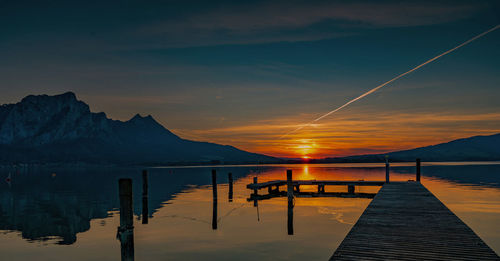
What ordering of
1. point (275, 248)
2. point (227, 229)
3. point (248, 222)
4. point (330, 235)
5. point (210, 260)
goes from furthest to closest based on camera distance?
1. point (248, 222)
2. point (227, 229)
3. point (330, 235)
4. point (275, 248)
5. point (210, 260)

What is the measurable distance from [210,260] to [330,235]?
27.5 ft

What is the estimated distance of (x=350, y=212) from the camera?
110 ft

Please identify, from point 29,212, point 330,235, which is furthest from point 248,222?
point 29,212

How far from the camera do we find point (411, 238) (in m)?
13.5

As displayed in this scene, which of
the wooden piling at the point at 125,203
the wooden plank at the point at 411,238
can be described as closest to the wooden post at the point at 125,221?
the wooden piling at the point at 125,203

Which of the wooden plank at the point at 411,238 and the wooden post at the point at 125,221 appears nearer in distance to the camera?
the wooden plank at the point at 411,238

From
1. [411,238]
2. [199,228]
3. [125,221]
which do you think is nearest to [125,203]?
[125,221]

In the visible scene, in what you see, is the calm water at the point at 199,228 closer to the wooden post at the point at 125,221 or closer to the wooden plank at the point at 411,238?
the wooden plank at the point at 411,238

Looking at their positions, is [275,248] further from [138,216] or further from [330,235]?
[138,216]

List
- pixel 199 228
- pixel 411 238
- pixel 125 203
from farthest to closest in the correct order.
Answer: pixel 199 228 → pixel 125 203 → pixel 411 238

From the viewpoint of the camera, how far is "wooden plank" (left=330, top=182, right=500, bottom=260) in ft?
37.3

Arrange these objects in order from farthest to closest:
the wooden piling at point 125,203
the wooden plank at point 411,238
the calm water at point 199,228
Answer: the calm water at point 199,228, the wooden piling at point 125,203, the wooden plank at point 411,238

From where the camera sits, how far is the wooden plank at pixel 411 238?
1136 cm

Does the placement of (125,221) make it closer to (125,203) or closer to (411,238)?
(125,203)
